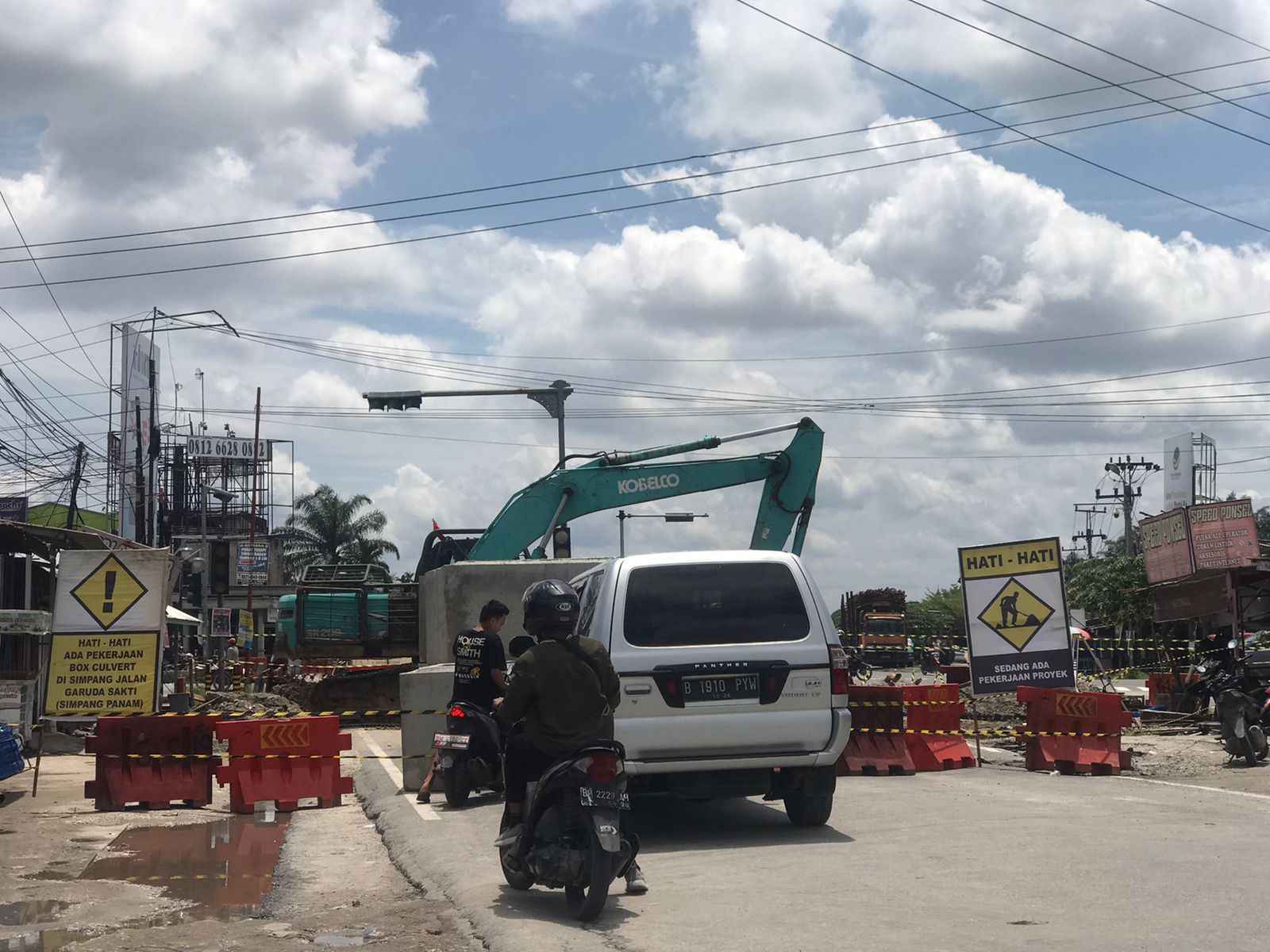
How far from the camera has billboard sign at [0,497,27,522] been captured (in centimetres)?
5403

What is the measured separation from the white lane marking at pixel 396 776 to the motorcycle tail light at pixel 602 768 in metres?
4.89

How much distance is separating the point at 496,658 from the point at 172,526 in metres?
74.1

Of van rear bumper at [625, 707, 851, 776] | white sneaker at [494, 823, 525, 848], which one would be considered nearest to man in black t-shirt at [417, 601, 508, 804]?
van rear bumper at [625, 707, 851, 776]

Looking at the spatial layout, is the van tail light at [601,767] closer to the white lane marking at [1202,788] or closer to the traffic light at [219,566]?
the white lane marking at [1202,788]

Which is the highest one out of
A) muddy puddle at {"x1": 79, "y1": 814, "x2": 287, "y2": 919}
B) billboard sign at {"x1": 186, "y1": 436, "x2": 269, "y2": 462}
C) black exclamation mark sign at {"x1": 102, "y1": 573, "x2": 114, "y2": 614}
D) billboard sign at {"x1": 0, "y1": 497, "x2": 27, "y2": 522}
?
billboard sign at {"x1": 186, "y1": 436, "x2": 269, "y2": 462}

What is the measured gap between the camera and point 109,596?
16219 millimetres

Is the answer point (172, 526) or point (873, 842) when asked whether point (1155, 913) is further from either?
point (172, 526)

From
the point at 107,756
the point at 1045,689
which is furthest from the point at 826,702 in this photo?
the point at 107,756

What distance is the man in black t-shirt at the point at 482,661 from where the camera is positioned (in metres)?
11.6

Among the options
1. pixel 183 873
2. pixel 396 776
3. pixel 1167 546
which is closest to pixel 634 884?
pixel 183 873

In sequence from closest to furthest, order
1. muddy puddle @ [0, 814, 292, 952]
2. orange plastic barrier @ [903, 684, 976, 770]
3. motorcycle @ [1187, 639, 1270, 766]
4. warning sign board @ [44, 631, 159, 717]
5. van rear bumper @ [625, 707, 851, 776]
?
muddy puddle @ [0, 814, 292, 952], van rear bumper @ [625, 707, 851, 776], motorcycle @ [1187, 639, 1270, 766], orange plastic barrier @ [903, 684, 976, 770], warning sign board @ [44, 631, 159, 717]

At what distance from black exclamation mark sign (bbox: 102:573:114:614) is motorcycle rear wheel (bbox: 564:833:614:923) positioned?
10729 millimetres

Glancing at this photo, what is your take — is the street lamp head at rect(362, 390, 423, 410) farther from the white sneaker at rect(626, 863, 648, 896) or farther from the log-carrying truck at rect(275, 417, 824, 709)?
the white sneaker at rect(626, 863, 648, 896)

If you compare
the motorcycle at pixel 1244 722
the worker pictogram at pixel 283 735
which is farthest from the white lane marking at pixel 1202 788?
the worker pictogram at pixel 283 735
